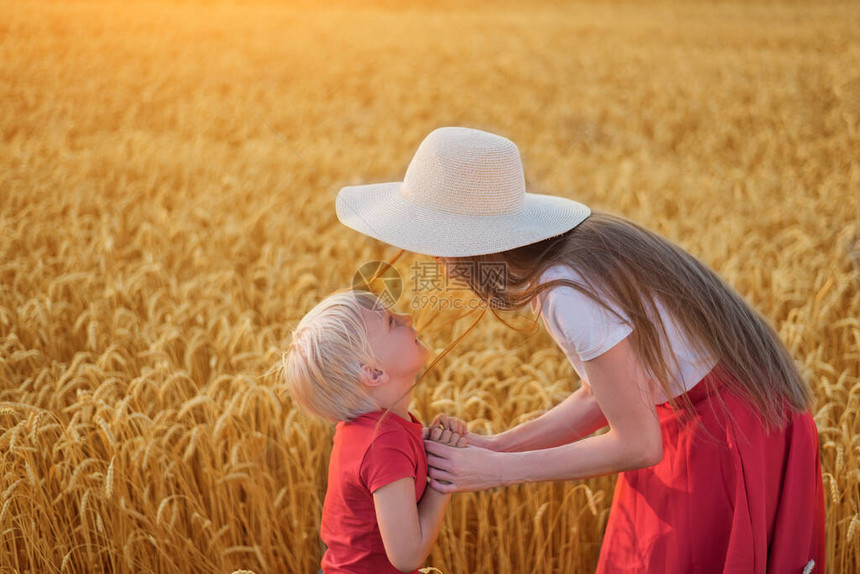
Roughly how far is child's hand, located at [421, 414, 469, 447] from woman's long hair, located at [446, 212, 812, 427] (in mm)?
294

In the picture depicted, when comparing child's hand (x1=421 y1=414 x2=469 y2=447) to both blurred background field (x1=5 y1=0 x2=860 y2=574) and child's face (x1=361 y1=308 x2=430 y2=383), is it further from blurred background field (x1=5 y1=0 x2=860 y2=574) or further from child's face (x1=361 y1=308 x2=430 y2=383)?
blurred background field (x1=5 y1=0 x2=860 y2=574)

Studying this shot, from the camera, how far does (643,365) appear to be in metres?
1.56

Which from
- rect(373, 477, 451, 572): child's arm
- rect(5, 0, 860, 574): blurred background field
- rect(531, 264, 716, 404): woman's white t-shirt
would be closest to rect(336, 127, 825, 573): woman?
rect(531, 264, 716, 404): woman's white t-shirt

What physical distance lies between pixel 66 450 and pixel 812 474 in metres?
1.98

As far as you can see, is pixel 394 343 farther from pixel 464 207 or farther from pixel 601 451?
pixel 601 451

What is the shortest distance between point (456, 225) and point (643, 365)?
0.50 metres

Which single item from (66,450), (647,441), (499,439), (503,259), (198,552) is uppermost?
(503,259)

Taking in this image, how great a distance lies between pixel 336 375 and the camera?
61.1 inches

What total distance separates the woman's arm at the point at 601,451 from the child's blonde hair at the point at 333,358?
242 millimetres

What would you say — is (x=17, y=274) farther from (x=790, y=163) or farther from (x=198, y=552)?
(x=790, y=163)

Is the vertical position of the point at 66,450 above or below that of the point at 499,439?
below

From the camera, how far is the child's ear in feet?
5.09

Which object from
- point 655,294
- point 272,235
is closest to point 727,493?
point 655,294

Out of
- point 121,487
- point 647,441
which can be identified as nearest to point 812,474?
point 647,441
